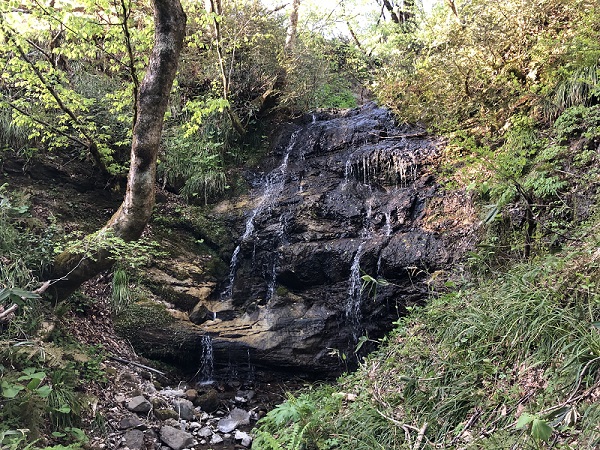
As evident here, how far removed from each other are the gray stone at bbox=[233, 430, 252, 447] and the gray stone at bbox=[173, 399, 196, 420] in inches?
23.8

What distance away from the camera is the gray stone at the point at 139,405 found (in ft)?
14.7

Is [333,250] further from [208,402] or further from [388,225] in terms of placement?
[208,402]

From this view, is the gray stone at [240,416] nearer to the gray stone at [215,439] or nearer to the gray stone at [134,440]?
the gray stone at [215,439]

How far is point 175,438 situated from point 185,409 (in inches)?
27.9

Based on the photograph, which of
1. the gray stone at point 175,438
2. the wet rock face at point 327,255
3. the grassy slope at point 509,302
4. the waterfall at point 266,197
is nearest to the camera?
the grassy slope at point 509,302

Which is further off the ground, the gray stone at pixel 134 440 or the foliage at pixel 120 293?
the foliage at pixel 120 293

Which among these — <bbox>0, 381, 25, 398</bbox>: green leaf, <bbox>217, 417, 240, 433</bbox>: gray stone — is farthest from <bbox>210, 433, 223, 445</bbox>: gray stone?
<bbox>0, 381, 25, 398</bbox>: green leaf

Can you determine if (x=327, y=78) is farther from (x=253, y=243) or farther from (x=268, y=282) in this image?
(x=268, y=282)

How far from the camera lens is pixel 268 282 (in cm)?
733

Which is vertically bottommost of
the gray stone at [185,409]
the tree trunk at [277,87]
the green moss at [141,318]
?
the gray stone at [185,409]

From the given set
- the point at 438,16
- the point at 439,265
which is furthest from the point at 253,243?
the point at 438,16

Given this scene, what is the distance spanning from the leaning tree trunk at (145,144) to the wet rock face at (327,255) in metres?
1.96

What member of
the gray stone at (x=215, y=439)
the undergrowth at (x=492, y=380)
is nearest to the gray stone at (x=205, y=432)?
the gray stone at (x=215, y=439)

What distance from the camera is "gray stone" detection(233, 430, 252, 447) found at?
185 inches
